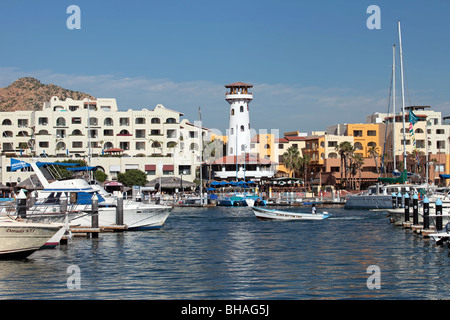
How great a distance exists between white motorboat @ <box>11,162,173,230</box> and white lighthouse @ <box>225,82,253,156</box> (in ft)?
222

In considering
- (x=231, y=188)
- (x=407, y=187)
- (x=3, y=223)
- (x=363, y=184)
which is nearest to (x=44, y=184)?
(x=3, y=223)

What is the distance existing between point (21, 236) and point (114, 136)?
8212 centimetres

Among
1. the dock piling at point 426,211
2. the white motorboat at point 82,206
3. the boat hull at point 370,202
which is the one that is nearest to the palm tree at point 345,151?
the boat hull at point 370,202

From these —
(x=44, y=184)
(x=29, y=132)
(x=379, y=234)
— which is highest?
(x=29, y=132)

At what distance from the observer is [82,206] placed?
40844 mm

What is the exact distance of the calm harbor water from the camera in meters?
22.3

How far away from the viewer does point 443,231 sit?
32.1m

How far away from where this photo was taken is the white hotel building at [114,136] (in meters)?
106

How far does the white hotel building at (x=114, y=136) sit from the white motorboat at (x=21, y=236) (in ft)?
251

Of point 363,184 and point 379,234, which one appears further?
point 363,184
